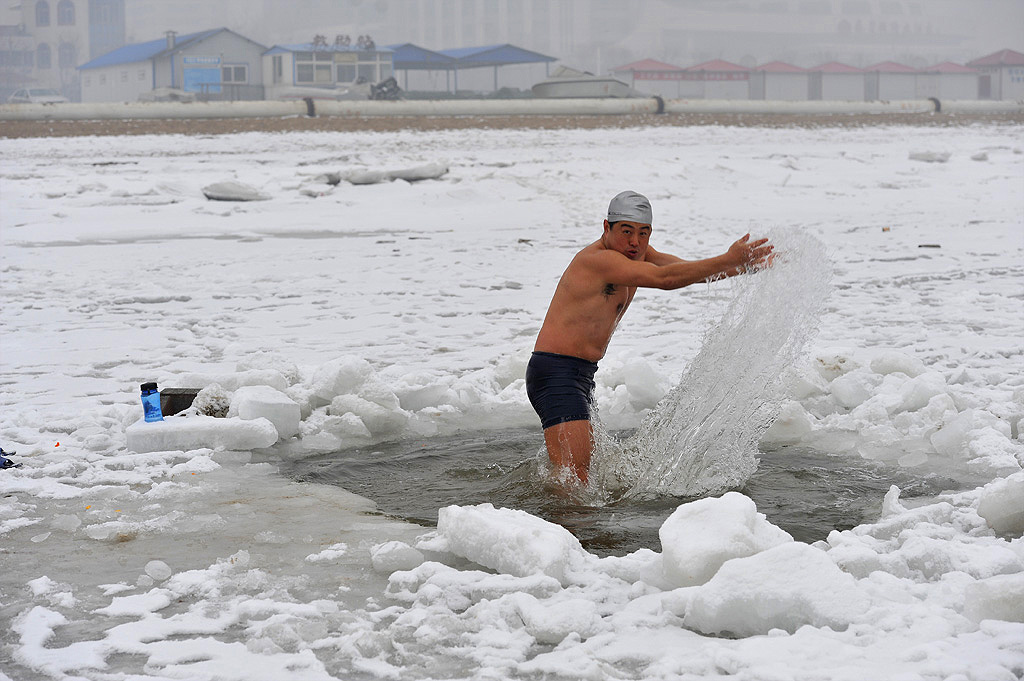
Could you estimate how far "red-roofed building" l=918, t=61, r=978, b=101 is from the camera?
66.2 meters

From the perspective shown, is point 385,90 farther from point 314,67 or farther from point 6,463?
point 6,463

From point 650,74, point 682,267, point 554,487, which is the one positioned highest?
point 650,74

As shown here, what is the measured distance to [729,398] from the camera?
15.6ft

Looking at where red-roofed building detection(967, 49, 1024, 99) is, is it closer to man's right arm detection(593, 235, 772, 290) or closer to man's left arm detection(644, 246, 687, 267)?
man's left arm detection(644, 246, 687, 267)

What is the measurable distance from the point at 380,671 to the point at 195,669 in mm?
435

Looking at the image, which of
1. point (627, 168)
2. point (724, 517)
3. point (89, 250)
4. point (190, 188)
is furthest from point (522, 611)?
point (627, 168)

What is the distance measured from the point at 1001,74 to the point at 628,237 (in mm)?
68292

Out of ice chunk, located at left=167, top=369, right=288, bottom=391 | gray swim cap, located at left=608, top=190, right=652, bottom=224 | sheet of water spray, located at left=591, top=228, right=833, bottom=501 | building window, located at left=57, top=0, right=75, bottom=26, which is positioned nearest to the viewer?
gray swim cap, located at left=608, top=190, right=652, bottom=224

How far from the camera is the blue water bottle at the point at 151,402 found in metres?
4.94

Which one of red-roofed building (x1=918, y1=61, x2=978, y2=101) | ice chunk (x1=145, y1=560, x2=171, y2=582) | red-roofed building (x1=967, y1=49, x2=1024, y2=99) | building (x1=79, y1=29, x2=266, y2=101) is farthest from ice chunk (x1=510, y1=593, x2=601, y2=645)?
red-roofed building (x1=967, y1=49, x2=1024, y2=99)

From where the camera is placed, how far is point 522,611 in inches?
115

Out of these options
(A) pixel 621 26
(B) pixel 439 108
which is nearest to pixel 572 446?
(B) pixel 439 108

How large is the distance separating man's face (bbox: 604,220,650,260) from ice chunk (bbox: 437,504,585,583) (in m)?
1.44

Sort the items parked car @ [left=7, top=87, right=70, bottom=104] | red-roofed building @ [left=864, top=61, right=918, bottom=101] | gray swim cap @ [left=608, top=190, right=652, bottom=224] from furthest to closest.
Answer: red-roofed building @ [left=864, top=61, right=918, bottom=101] → parked car @ [left=7, top=87, right=70, bottom=104] → gray swim cap @ [left=608, top=190, right=652, bottom=224]
